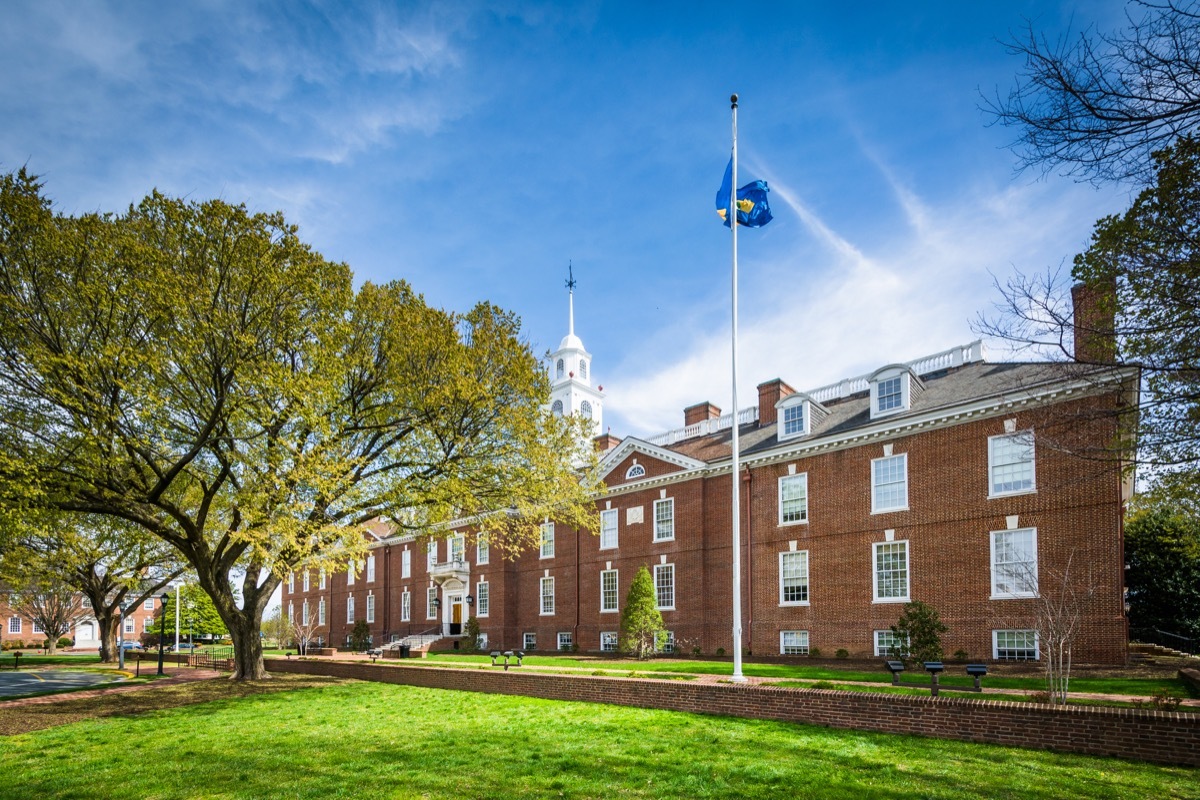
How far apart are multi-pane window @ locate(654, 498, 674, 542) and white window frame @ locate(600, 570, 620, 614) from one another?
10.9 feet

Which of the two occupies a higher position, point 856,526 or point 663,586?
point 856,526

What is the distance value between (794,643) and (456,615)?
24621 millimetres

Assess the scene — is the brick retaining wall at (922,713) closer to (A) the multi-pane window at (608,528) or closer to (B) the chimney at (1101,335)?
(B) the chimney at (1101,335)

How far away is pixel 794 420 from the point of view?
30984 mm

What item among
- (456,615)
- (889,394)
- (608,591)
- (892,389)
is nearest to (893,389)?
(892,389)

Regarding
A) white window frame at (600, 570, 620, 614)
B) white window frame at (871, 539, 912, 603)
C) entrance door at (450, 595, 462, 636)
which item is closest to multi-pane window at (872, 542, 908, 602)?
white window frame at (871, 539, 912, 603)

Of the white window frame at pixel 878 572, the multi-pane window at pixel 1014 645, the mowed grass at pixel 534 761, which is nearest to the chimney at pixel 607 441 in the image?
the white window frame at pixel 878 572

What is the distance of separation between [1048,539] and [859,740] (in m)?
14.4

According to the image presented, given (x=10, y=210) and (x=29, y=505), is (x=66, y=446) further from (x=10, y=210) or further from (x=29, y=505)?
(x=10, y=210)

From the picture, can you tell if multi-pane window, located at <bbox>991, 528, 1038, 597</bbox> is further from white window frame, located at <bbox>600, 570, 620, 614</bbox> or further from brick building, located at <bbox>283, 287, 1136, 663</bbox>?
white window frame, located at <bbox>600, 570, 620, 614</bbox>

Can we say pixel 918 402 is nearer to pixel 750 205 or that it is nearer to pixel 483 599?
pixel 750 205

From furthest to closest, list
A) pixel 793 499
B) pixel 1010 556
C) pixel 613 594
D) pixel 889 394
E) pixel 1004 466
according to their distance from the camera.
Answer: pixel 613 594 < pixel 793 499 < pixel 889 394 < pixel 1004 466 < pixel 1010 556

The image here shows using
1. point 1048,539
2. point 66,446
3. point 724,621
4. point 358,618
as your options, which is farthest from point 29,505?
point 358,618

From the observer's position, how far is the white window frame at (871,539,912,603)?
2616cm
